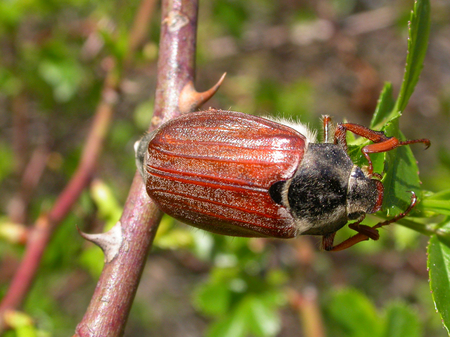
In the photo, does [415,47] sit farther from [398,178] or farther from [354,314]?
Answer: [354,314]

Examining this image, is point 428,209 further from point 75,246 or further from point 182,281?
point 182,281

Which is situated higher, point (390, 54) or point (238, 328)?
point (390, 54)

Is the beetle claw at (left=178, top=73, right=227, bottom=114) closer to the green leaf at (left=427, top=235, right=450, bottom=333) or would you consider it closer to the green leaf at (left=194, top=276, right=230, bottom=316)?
the green leaf at (left=427, top=235, right=450, bottom=333)

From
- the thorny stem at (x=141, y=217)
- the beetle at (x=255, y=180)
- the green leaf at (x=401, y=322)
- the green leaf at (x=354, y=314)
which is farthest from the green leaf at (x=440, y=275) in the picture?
the green leaf at (x=354, y=314)

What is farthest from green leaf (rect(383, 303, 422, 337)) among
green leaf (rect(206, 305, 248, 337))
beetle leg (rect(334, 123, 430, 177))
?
beetle leg (rect(334, 123, 430, 177))

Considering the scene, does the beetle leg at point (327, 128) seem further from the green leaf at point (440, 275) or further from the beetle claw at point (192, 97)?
the green leaf at point (440, 275)

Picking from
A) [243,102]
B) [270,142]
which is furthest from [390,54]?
[270,142]
